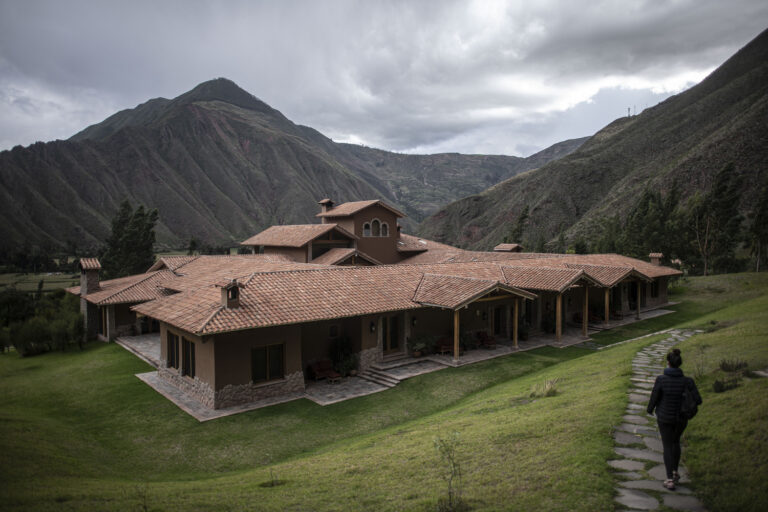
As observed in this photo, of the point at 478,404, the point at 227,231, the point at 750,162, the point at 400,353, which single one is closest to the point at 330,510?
the point at 478,404

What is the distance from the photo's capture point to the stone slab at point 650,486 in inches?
234

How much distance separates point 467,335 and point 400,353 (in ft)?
11.2

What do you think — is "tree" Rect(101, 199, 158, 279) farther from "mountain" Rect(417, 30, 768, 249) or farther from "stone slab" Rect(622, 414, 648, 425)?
"mountain" Rect(417, 30, 768, 249)

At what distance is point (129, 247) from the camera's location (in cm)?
4888

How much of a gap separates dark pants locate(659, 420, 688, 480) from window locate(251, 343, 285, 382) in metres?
12.2

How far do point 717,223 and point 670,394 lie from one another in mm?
47619

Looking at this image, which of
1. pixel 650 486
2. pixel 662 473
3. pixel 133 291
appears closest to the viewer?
pixel 650 486

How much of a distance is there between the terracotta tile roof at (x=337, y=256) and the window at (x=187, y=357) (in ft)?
52.5

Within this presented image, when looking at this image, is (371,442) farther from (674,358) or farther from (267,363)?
(674,358)

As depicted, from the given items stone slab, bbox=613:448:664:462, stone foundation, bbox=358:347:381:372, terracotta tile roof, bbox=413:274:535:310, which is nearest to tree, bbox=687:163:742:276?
terracotta tile roof, bbox=413:274:535:310

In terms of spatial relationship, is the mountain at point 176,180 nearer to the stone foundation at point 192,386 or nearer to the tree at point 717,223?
the stone foundation at point 192,386

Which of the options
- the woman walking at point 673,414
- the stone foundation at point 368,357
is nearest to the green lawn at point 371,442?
the woman walking at point 673,414

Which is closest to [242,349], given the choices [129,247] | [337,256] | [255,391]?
[255,391]

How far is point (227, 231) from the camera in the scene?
122 metres
